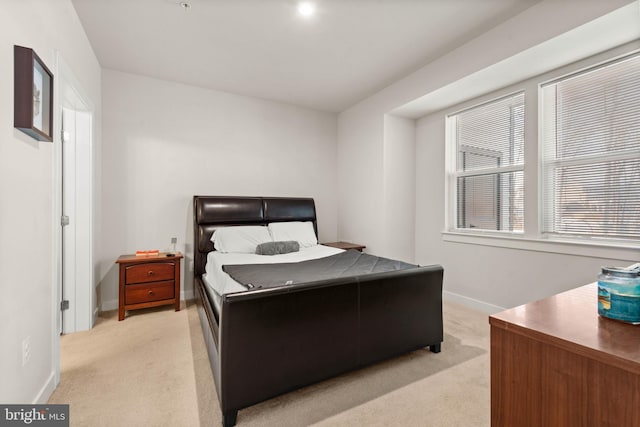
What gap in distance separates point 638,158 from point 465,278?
186 centimetres

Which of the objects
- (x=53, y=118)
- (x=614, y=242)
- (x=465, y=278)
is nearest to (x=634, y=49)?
(x=614, y=242)

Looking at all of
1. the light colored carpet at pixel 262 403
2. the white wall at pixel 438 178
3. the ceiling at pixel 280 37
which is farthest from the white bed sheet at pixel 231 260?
the ceiling at pixel 280 37

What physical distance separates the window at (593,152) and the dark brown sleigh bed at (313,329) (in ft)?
4.88

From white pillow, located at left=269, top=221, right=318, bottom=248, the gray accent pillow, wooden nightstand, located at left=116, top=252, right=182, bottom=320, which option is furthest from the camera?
white pillow, located at left=269, top=221, right=318, bottom=248

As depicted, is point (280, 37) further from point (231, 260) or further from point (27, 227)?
point (27, 227)

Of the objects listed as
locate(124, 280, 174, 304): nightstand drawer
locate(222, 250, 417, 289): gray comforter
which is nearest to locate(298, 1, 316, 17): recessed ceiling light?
locate(222, 250, 417, 289): gray comforter

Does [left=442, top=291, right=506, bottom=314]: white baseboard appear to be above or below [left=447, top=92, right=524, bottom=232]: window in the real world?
below

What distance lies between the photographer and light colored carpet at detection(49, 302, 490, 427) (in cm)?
162

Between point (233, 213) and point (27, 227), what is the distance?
2.23m

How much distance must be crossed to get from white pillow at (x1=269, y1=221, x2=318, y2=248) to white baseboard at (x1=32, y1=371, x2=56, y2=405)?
7.35 ft

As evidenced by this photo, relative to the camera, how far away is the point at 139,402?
176 centimetres

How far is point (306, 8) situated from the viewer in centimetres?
231

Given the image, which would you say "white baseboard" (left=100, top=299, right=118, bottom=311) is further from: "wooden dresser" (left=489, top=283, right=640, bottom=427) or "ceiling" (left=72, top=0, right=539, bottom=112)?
"wooden dresser" (left=489, top=283, right=640, bottom=427)

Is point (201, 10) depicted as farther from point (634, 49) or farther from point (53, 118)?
point (634, 49)
